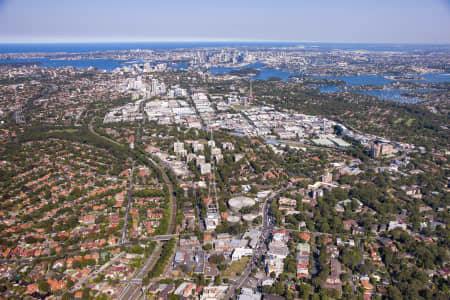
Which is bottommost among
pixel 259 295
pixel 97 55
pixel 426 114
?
pixel 259 295

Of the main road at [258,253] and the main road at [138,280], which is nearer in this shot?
the main road at [138,280]

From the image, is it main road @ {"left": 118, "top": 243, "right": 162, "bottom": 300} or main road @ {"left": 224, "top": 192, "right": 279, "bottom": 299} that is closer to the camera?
main road @ {"left": 118, "top": 243, "right": 162, "bottom": 300}

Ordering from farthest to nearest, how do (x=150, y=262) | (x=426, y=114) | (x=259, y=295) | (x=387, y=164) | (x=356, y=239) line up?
→ (x=426, y=114)
(x=387, y=164)
(x=356, y=239)
(x=150, y=262)
(x=259, y=295)

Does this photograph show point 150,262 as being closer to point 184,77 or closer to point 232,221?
point 232,221

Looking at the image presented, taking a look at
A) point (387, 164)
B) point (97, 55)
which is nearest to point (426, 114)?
point (387, 164)

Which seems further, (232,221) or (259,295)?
(232,221)

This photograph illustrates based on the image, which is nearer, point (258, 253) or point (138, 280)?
point (138, 280)

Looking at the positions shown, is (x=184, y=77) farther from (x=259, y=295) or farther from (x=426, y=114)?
(x=259, y=295)

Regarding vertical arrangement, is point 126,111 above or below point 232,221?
above

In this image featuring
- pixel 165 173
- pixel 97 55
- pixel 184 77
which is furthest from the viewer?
pixel 97 55
